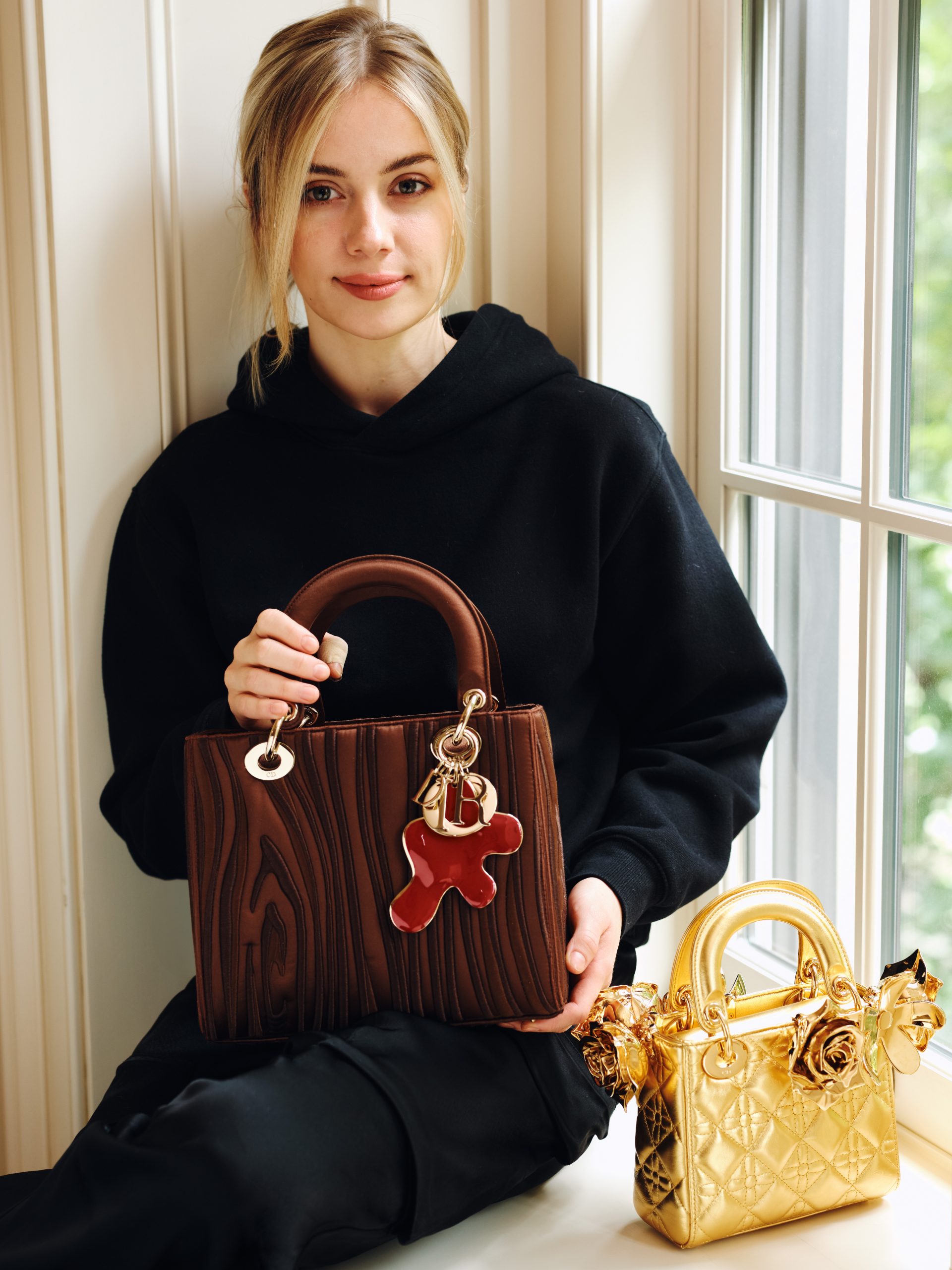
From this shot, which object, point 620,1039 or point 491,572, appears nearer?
point 620,1039

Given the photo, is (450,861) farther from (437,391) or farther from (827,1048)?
(437,391)

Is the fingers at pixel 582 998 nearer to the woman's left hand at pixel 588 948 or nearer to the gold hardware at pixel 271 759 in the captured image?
the woman's left hand at pixel 588 948

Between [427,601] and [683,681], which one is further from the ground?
[427,601]

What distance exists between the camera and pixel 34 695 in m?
1.30


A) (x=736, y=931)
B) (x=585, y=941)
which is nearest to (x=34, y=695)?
(x=585, y=941)

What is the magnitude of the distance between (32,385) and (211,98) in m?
0.36

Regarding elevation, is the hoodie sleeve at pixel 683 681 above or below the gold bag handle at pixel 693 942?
above

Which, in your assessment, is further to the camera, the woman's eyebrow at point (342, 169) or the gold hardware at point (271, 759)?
the woman's eyebrow at point (342, 169)

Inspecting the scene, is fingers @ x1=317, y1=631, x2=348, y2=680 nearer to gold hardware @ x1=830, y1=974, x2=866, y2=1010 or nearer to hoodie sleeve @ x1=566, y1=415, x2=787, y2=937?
hoodie sleeve @ x1=566, y1=415, x2=787, y2=937

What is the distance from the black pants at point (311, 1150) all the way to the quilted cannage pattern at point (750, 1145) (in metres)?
0.12

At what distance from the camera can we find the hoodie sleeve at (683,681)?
118cm

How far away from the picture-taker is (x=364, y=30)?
3.79ft

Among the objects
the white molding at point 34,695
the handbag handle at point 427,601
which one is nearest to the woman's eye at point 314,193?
the white molding at point 34,695

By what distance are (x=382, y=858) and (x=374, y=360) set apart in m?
0.55
